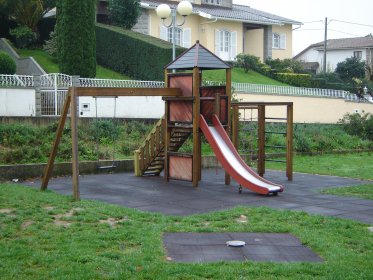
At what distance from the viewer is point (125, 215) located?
10.5 meters

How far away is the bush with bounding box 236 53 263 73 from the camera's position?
141ft

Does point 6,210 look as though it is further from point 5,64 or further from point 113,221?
point 5,64

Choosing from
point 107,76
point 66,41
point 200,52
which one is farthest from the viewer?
point 107,76

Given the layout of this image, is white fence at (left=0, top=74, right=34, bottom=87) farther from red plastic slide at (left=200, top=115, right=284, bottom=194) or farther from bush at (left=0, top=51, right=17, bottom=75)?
red plastic slide at (left=200, top=115, right=284, bottom=194)

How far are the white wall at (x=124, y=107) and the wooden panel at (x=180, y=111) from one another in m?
6.20

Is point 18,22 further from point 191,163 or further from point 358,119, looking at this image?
point 191,163

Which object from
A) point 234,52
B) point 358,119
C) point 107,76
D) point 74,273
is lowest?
point 74,273

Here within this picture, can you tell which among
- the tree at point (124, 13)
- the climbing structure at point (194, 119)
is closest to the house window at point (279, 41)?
the tree at point (124, 13)

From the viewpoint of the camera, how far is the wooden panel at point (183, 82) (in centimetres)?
1571

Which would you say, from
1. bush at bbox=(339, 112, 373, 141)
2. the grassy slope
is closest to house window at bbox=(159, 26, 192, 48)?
the grassy slope

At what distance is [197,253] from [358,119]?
A: 2322 centimetres

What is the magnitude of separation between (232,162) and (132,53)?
20.8 m

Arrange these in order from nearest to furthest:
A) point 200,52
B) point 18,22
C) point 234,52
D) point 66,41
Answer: point 200,52 < point 66,41 < point 18,22 < point 234,52

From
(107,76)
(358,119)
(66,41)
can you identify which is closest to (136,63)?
(107,76)
